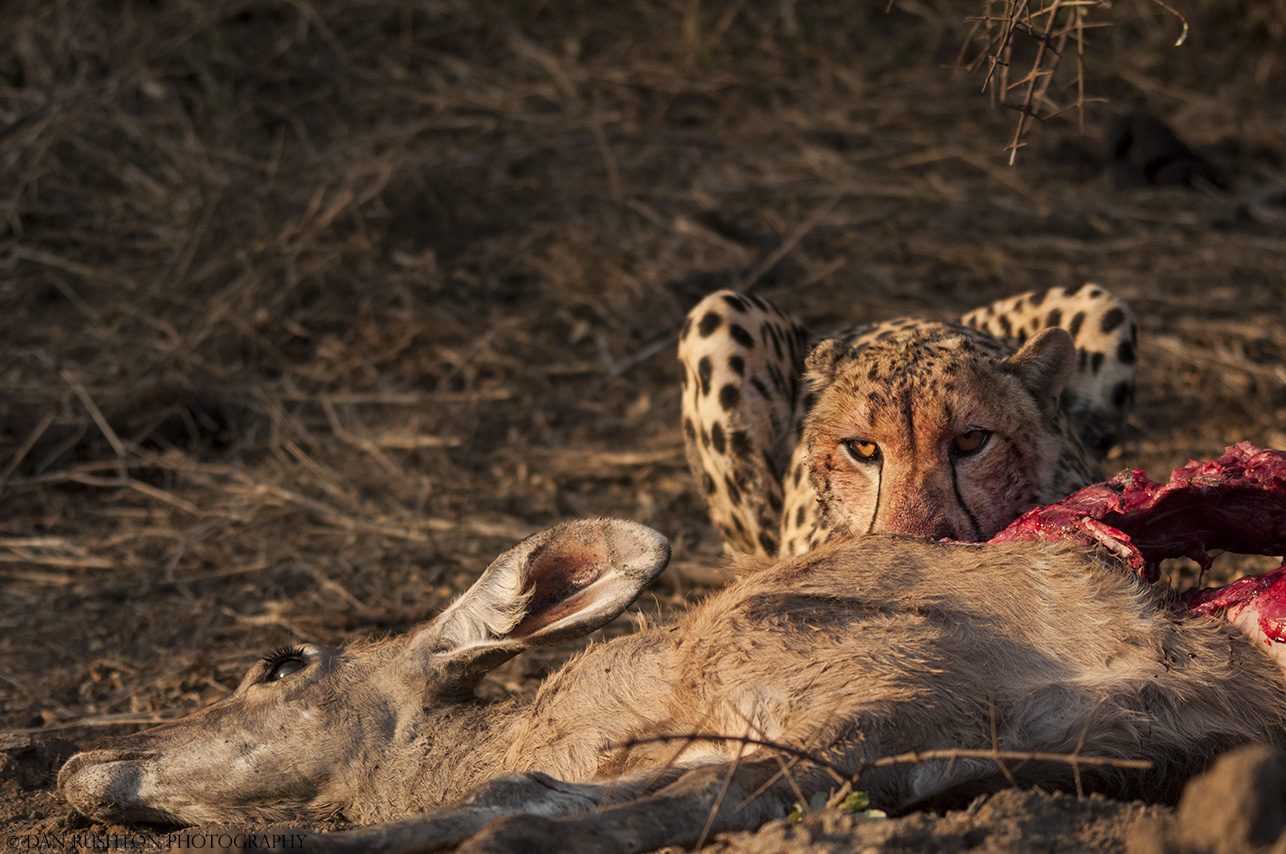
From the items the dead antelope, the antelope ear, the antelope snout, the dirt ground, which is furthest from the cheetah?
the antelope snout

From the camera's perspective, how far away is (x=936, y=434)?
10.3 ft

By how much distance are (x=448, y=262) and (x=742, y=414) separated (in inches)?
125

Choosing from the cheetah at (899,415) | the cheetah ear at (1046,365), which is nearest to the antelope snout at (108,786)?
the cheetah at (899,415)

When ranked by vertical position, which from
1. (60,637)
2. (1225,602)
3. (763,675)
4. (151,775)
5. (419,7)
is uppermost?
(419,7)

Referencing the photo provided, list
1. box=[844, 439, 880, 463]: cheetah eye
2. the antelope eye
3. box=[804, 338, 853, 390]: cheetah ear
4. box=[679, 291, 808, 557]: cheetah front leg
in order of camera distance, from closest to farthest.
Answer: the antelope eye, box=[844, 439, 880, 463]: cheetah eye, box=[804, 338, 853, 390]: cheetah ear, box=[679, 291, 808, 557]: cheetah front leg

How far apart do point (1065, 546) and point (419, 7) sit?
285 inches

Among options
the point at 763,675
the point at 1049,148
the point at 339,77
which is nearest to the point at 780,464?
the point at 763,675

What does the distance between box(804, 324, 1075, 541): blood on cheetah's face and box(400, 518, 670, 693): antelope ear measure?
0.76 meters

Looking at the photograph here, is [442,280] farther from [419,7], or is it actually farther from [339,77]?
[419,7]

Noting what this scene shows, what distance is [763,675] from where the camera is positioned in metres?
2.40

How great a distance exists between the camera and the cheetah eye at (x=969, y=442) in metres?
3.22

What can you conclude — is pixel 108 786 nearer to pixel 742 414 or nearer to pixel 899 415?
pixel 899 415

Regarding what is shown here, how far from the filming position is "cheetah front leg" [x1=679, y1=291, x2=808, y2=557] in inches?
162

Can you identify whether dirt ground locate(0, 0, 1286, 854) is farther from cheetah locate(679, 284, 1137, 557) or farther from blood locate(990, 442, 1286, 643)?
blood locate(990, 442, 1286, 643)
